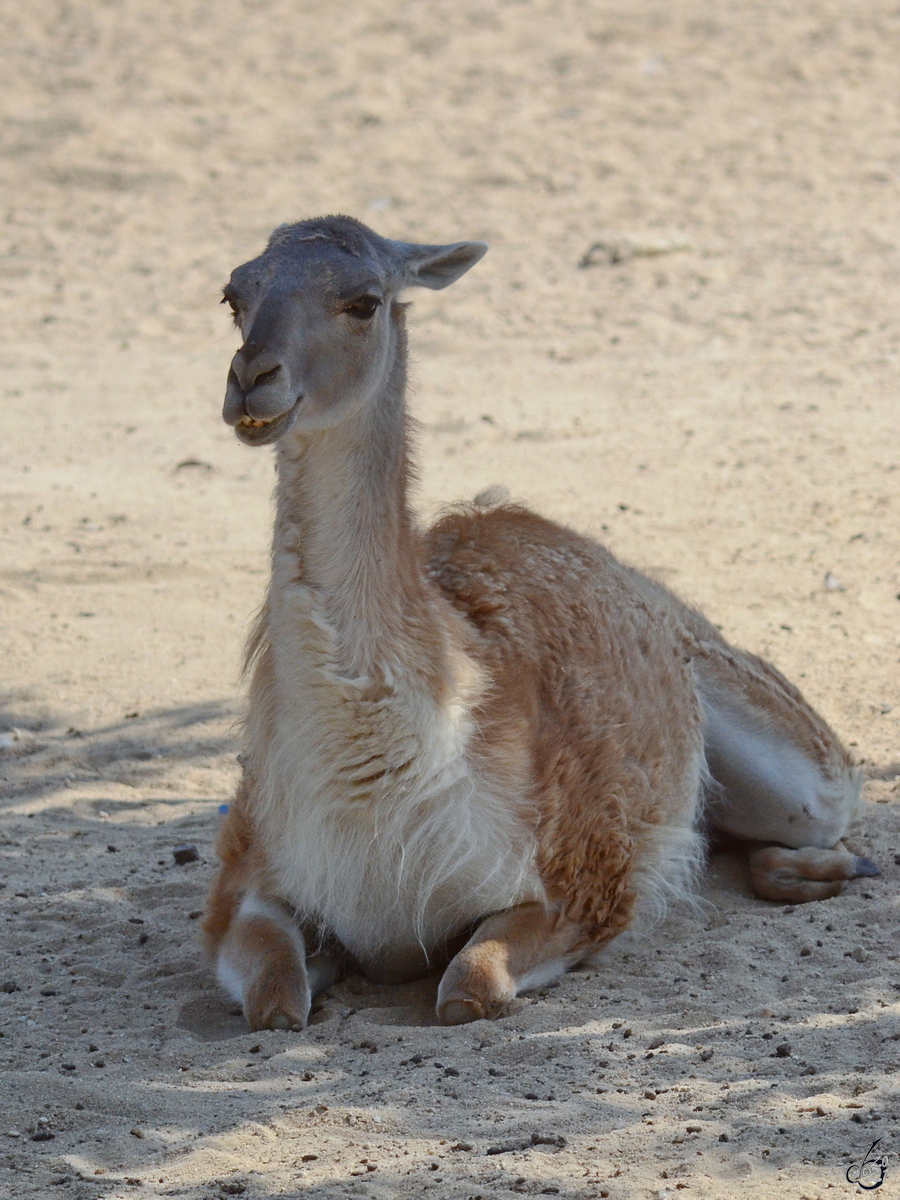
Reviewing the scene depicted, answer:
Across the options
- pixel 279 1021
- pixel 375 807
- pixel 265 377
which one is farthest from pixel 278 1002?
pixel 265 377

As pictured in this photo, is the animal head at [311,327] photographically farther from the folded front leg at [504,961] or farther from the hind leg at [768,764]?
the hind leg at [768,764]

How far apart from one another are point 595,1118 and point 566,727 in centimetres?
173

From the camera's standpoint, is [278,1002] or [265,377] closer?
[265,377]

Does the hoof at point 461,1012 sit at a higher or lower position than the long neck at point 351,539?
lower

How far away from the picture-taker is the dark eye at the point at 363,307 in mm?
4730

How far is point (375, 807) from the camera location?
473 centimetres

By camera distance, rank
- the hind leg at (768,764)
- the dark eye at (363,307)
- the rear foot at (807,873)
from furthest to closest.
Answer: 1. the hind leg at (768,764)
2. the rear foot at (807,873)
3. the dark eye at (363,307)

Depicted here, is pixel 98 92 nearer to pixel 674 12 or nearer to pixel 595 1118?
pixel 674 12

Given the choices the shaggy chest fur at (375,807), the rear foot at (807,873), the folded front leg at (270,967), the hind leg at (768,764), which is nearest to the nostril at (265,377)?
the shaggy chest fur at (375,807)

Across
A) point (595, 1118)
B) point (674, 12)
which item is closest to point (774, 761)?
point (595, 1118)

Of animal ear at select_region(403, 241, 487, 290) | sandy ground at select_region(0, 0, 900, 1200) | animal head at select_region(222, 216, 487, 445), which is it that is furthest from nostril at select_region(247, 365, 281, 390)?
sandy ground at select_region(0, 0, 900, 1200)

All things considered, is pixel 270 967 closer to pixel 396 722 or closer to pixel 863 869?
pixel 396 722

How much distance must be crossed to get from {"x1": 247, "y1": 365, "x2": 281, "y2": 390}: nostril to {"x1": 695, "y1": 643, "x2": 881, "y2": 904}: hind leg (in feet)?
8.73

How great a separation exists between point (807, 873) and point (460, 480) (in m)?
4.81
